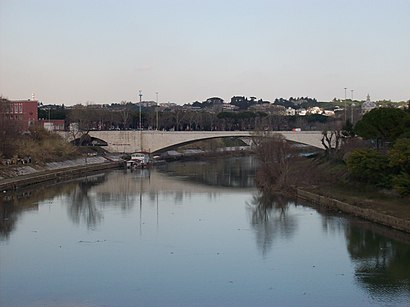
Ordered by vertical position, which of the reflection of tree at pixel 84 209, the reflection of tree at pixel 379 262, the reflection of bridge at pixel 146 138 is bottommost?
the reflection of tree at pixel 379 262

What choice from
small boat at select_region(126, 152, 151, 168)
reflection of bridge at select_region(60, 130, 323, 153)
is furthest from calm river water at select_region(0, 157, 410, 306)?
reflection of bridge at select_region(60, 130, 323, 153)

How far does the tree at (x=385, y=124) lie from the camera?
17820 mm

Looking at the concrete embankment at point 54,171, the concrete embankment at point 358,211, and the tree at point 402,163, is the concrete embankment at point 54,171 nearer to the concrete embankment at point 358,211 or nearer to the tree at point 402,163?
the concrete embankment at point 358,211

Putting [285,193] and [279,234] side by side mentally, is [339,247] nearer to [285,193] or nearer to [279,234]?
[279,234]

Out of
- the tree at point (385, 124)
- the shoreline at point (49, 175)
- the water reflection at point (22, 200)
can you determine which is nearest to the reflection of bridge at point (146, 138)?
the shoreline at point (49, 175)

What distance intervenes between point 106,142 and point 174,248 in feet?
84.1

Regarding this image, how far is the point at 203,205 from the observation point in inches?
724

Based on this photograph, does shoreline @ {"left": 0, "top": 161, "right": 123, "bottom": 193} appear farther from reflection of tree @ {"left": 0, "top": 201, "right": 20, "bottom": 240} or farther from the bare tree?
the bare tree

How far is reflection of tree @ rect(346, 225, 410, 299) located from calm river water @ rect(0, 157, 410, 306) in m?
0.02

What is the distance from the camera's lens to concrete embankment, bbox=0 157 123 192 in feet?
72.6

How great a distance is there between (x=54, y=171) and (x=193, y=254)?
1586 centimetres

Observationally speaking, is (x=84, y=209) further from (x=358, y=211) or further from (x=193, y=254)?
(x=358, y=211)

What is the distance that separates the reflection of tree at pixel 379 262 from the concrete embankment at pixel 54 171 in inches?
469

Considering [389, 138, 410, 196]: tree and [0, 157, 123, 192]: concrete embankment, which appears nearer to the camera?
[389, 138, 410, 196]: tree
